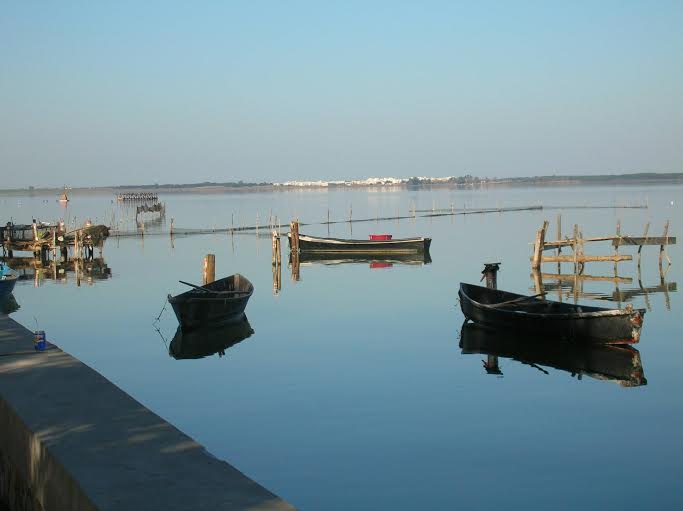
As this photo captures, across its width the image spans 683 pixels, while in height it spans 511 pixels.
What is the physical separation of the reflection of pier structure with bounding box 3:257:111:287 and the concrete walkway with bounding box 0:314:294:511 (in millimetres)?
35794

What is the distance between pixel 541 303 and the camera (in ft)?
96.7

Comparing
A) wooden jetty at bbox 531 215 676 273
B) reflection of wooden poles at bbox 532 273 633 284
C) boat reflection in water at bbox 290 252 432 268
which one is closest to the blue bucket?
wooden jetty at bbox 531 215 676 273

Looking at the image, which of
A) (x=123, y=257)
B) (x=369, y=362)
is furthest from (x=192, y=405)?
(x=123, y=257)

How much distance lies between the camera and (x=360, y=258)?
64062mm

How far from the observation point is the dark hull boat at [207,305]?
29672mm

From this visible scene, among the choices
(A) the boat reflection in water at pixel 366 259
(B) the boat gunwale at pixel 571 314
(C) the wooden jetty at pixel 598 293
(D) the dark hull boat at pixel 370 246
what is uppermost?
(B) the boat gunwale at pixel 571 314

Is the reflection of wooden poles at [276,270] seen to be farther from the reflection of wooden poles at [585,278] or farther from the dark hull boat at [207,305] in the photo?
the reflection of wooden poles at [585,278]

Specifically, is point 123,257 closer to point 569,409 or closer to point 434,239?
point 434,239

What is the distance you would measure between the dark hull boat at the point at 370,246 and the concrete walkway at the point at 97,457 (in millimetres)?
50041

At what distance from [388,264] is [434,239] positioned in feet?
82.4

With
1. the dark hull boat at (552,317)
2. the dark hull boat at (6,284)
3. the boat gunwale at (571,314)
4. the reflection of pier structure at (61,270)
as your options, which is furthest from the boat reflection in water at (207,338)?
the reflection of pier structure at (61,270)

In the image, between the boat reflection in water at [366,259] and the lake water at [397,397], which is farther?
the boat reflection in water at [366,259]

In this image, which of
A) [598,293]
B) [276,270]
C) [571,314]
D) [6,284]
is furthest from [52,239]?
[571,314]

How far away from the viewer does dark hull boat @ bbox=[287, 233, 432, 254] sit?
64250 mm
